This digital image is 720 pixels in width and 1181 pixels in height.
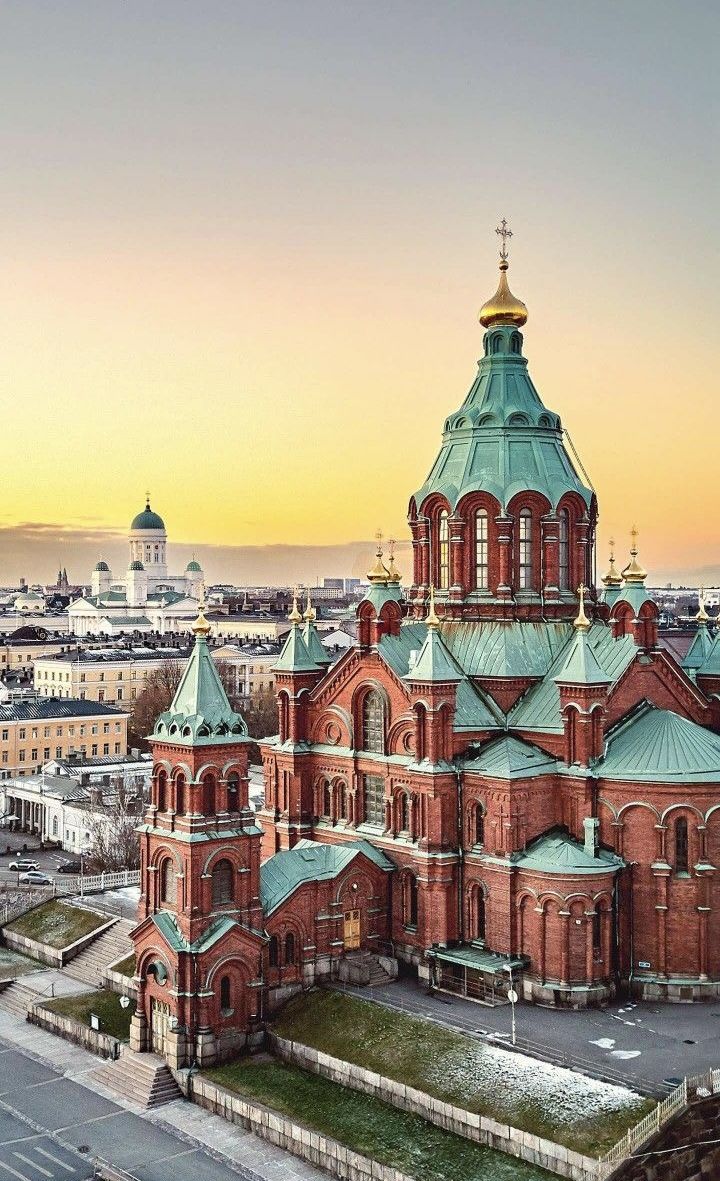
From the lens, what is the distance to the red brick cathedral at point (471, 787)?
3891cm

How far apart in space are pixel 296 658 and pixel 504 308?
1699 centimetres

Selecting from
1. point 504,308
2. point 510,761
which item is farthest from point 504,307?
point 510,761

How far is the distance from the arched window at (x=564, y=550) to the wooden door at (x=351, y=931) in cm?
1525

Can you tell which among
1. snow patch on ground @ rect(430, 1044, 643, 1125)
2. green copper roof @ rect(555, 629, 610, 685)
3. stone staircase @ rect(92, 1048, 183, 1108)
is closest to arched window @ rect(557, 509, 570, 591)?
green copper roof @ rect(555, 629, 610, 685)

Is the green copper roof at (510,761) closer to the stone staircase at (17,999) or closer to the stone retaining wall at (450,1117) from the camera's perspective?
the stone retaining wall at (450,1117)

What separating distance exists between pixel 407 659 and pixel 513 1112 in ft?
58.2

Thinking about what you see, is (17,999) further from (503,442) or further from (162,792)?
(503,442)

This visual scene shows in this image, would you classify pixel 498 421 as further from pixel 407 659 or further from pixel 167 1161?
pixel 167 1161

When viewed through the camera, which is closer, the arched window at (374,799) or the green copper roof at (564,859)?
the green copper roof at (564,859)

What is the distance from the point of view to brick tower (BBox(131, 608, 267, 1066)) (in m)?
37.6

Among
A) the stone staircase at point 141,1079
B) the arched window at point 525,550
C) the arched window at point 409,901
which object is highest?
the arched window at point 525,550

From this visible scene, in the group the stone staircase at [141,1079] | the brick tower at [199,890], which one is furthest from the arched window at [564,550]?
the stone staircase at [141,1079]

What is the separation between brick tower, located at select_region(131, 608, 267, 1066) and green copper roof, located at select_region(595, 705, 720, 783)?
492 inches

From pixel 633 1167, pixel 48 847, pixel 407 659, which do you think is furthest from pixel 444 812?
pixel 48 847
